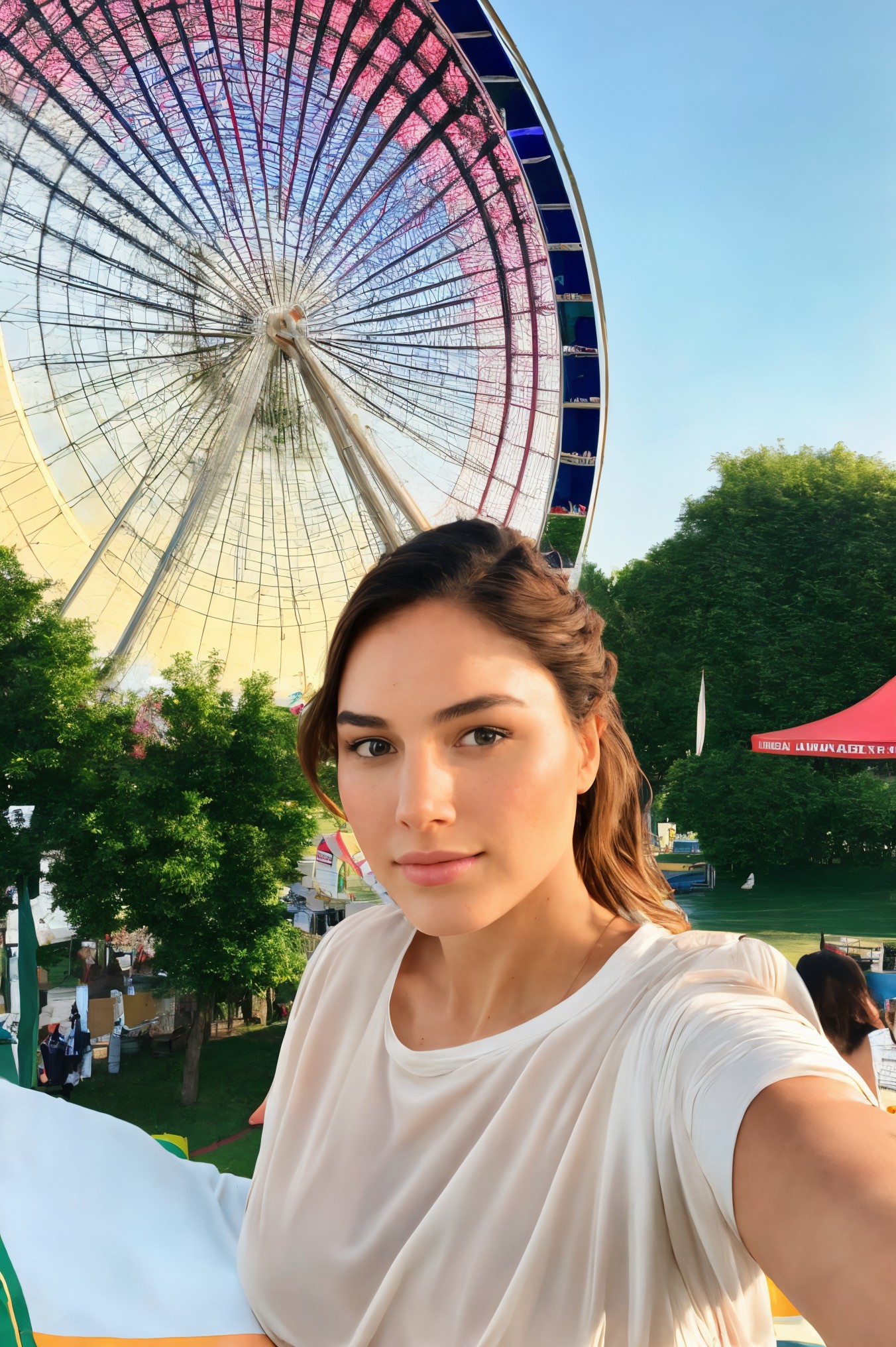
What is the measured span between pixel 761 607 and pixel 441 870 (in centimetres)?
1034

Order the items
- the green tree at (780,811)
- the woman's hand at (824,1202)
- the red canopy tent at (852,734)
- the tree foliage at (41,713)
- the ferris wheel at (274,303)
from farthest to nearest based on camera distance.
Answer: the green tree at (780,811), the tree foliage at (41,713), the red canopy tent at (852,734), the ferris wheel at (274,303), the woman's hand at (824,1202)

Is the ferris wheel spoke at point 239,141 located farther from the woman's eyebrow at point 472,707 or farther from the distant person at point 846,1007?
the woman's eyebrow at point 472,707

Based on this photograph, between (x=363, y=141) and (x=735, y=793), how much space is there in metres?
7.26

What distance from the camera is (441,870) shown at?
557 mm

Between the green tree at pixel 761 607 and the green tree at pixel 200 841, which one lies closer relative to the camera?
the green tree at pixel 200 841

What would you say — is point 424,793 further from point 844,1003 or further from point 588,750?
point 844,1003

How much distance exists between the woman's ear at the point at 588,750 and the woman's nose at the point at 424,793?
14cm

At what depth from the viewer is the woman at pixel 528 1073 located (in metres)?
0.39

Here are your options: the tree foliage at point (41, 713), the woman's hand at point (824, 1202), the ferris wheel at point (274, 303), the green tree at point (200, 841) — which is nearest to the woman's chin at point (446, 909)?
the woman's hand at point (824, 1202)

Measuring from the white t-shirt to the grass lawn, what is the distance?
17.2ft

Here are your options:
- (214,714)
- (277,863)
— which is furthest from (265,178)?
(277,863)

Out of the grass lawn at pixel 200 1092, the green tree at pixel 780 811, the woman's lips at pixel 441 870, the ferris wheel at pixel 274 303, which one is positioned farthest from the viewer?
the green tree at pixel 780 811

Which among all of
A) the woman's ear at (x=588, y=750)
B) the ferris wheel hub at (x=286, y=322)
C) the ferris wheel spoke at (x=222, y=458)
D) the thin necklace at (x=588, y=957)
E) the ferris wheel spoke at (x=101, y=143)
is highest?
the ferris wheel spoke at (x=101, y=143)

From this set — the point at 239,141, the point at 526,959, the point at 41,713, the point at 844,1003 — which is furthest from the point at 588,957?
the point at 41,713
